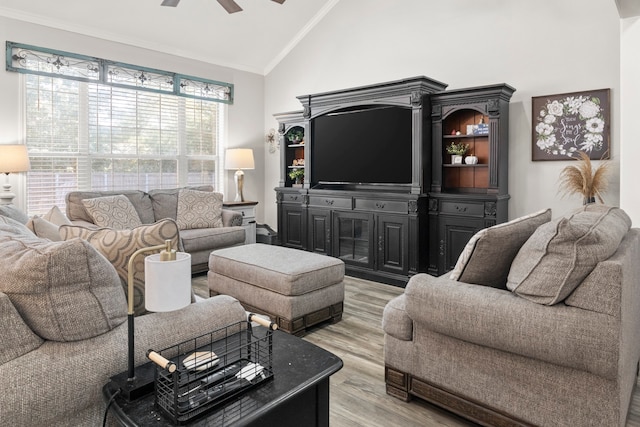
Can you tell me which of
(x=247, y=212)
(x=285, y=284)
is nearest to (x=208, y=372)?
(x=285, y=284)

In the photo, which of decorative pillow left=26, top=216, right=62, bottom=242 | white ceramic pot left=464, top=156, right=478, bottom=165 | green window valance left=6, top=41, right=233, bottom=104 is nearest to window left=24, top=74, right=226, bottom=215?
green window valance left=6, top=41, right=233, bottom=104

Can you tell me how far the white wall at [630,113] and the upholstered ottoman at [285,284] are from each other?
2248 mm

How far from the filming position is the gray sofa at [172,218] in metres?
4.47

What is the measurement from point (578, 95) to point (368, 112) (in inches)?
83.0

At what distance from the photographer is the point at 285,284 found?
2.95 meters

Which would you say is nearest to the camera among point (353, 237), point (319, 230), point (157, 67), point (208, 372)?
point (208, 372)

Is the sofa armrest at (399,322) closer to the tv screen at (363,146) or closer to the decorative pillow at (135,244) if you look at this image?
the decorative pillow at (135,244)

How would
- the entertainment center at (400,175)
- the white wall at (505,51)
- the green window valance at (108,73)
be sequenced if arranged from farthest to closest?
the green window valance at (108,73) → the entertainment center at (400,175) → the white wall at (505,51)

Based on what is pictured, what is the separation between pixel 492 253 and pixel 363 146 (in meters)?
3.30

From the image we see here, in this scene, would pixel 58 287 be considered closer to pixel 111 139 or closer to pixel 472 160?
pixel 472 160

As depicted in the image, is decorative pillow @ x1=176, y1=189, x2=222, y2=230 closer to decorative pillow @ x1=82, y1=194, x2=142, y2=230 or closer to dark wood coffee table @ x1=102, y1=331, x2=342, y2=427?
decorative pillow @ x1=82, y1=194, x2=142, y2=230

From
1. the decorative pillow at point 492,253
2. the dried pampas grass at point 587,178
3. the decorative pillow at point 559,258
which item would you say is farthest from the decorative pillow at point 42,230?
the dried pampas grass at point 587,178

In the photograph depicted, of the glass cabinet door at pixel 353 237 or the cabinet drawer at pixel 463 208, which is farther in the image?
the glass cabinet door at pixel 353 237

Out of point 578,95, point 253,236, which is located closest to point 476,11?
point 578,95
